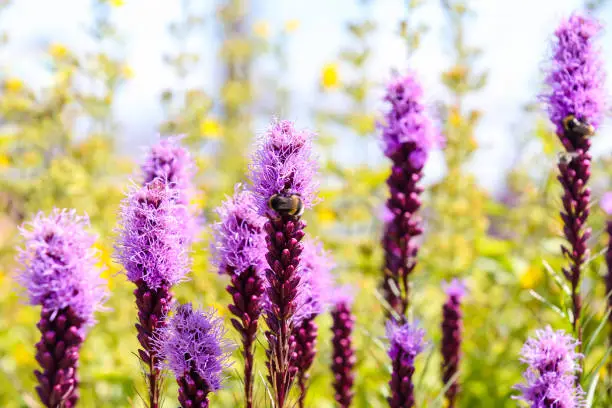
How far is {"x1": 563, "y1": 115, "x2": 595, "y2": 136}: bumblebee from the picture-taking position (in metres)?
2.49

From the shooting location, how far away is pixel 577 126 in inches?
98.1

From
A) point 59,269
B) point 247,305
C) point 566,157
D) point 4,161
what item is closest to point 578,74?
point 566,157

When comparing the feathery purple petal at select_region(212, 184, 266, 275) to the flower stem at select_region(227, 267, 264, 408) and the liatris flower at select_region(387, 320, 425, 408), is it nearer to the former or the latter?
the flower stem at select_region(227, 267, 264, 408)

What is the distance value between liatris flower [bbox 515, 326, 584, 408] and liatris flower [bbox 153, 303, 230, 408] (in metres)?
1.04

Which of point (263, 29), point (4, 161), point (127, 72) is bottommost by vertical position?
point (4, 161)

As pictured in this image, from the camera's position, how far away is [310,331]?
262 centimetres

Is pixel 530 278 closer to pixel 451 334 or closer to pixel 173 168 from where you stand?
pixel 451 334

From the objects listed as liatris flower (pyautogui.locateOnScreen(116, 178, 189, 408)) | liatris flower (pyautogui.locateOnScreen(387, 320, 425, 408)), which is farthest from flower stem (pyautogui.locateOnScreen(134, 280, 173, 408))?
liatris flower (pyautogui.locateOnScreen(387, 320, 425, 408))

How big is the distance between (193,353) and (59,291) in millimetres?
589

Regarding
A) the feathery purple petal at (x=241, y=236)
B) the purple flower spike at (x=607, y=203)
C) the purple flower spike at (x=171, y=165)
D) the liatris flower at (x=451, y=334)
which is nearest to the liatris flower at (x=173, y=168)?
the purple flower spike at (x=171, y=165)

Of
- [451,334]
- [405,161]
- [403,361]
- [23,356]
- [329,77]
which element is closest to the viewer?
[403,361]

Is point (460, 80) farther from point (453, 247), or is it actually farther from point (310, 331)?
point (310, 331)

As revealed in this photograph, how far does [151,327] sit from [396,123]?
1.56 metres

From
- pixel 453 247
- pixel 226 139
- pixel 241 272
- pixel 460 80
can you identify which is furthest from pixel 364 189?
pixel 241 272
